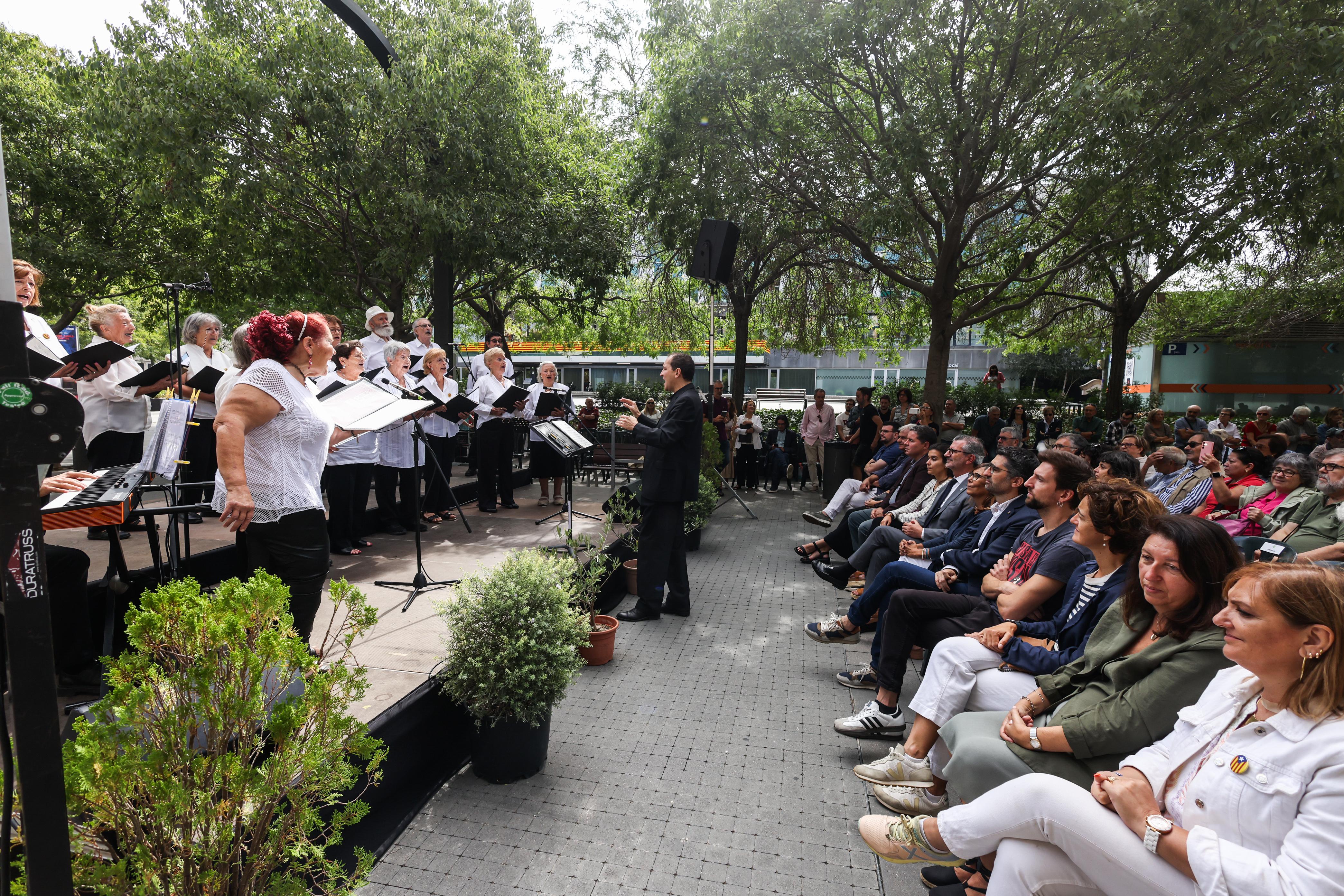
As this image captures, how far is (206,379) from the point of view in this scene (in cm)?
521

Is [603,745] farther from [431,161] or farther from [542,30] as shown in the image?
[542,30]

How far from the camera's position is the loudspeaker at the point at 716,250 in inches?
332

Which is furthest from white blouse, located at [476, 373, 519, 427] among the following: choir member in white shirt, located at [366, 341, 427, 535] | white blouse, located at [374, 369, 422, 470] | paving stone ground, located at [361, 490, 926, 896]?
paving stone ground, located at [361, 490, 926, 896]

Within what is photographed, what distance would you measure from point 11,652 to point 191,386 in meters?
4.62

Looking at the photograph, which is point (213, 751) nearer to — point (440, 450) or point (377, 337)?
point (440, 450)

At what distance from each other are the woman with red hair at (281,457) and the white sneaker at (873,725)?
2619 millimetres

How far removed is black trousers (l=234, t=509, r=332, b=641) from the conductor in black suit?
7.85ft

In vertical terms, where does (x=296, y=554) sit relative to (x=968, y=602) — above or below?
above

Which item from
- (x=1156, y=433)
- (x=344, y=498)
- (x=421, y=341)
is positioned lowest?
(x=344, y=498)

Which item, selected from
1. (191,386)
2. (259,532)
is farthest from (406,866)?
(191,386)

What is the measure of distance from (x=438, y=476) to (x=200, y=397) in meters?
2.08

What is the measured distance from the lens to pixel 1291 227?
29.7ft

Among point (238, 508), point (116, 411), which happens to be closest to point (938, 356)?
point (116, 411)

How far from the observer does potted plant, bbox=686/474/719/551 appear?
24.4 feet
